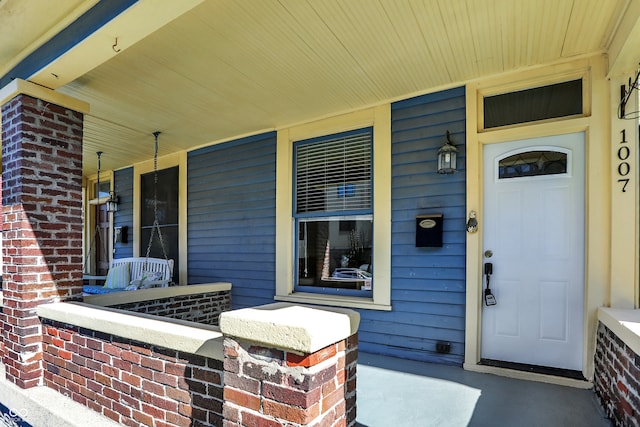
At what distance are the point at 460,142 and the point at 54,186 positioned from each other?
346 cm

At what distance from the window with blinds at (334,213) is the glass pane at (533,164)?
4.26ft

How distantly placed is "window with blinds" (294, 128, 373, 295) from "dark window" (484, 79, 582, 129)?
1204mm

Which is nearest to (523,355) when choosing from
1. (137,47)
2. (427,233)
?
(427,233)

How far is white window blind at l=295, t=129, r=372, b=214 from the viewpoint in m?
3.81

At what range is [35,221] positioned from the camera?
2.69m

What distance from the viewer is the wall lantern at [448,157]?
3137mm

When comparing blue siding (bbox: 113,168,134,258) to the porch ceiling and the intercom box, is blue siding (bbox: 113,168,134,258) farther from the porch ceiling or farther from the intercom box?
the intercom box

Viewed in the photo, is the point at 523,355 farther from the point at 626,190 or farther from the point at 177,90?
the point at 177,90

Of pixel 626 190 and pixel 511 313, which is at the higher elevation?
pixel 626 190

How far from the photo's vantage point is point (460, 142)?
319 centimetres

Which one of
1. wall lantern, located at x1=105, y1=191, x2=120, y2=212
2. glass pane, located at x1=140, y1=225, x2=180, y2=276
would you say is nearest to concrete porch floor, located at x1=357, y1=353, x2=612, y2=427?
glass pane, located at x1=140, y1=225, x2=180, y2=276

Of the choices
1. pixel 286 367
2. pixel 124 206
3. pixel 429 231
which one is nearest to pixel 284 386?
pixel 286 367

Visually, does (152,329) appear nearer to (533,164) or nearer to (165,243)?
(533,164)

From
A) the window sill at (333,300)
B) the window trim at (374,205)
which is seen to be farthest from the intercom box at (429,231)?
the window sill at (333,300)
